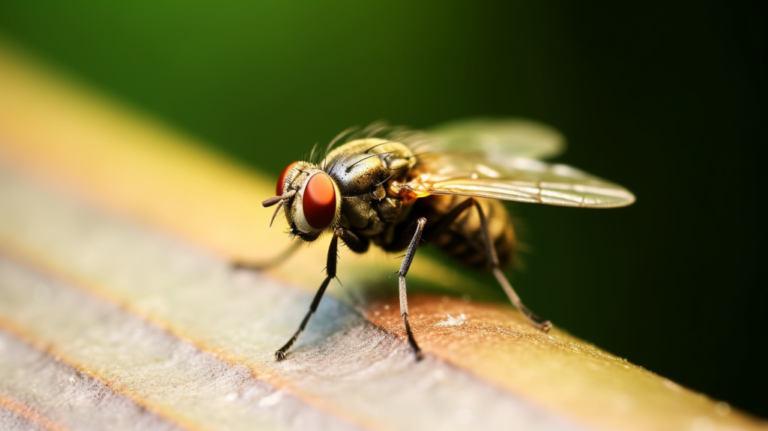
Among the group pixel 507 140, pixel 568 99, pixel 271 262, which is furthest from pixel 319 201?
pixel 568 99

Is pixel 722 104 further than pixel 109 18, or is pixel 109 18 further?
pixel 109 18

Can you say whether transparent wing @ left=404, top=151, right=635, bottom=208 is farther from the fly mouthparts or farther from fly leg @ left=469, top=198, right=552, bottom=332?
the fly mouthparts

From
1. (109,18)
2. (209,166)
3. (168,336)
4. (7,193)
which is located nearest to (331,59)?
(109,18)

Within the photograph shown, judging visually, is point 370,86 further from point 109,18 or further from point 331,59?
point 109,18

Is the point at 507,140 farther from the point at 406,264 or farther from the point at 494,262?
the point at 406,264

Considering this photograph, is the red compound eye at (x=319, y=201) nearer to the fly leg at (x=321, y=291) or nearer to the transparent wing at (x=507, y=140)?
the fly leg at (x=321, y=291)

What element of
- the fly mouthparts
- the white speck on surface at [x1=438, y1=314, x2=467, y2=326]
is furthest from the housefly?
the white speck on surface at [x1=438, y1=314, x2=467, y2=326]
